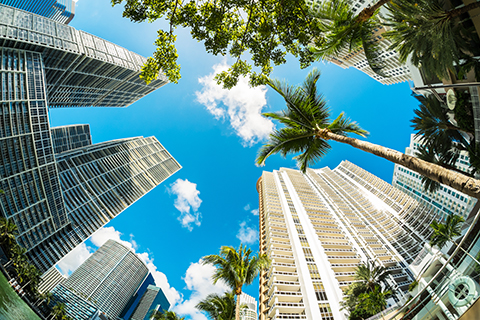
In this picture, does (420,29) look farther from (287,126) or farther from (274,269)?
(274,269)

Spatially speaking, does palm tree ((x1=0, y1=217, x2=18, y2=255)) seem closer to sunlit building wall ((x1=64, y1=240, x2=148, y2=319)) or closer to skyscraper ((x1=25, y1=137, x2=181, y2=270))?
skyscraper ((x1=25, y1=137, x2=181, y2=270))

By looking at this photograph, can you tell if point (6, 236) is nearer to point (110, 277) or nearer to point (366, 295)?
point (366, 295)

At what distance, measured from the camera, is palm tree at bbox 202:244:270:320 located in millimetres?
13734

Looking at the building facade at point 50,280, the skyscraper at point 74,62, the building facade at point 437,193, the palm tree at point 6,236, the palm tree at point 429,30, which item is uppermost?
the skyscraper at point 74,62

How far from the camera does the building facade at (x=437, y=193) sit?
60.1 m

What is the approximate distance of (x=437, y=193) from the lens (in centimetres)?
7000

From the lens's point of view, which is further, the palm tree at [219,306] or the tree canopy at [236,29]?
the palm tree at [219,306]

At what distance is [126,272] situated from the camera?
16800cm

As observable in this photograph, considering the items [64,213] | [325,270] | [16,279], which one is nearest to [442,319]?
[325,270]

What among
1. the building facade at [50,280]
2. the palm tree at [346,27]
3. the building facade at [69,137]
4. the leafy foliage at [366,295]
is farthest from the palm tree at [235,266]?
the building facade at [50,280]

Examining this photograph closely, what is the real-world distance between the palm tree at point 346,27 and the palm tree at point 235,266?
1427 centimetres

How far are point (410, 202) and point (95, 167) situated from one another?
15089 centimetres

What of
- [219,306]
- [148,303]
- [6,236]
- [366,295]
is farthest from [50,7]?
[148,303]

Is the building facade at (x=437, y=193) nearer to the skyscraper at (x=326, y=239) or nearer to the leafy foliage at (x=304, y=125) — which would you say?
the skyscraper at (x=326, y=239)
